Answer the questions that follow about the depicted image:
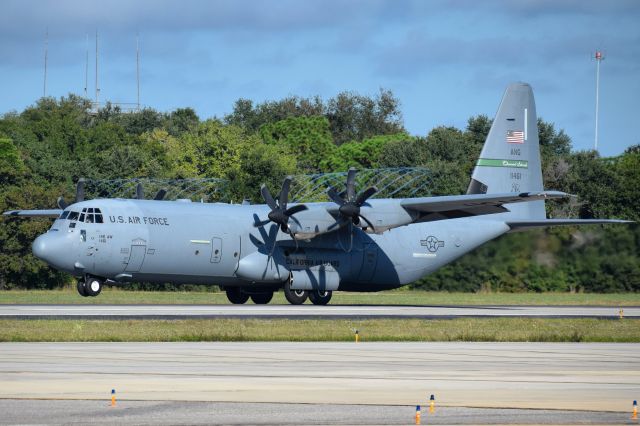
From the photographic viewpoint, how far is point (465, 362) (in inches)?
819

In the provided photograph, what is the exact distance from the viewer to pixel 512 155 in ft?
156

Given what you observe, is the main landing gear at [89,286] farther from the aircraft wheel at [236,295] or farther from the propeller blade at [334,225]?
the propeller blade at [334,225]

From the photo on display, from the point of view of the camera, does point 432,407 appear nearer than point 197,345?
Yes

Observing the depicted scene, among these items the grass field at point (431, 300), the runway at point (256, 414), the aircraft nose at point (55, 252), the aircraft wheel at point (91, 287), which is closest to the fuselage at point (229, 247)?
the aircraft nose at point (55, 252)

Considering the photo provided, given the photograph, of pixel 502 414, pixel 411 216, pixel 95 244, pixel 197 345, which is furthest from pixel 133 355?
pixel 411 216

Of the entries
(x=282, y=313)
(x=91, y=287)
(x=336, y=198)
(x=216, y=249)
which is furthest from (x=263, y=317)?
(x=336, y=198)

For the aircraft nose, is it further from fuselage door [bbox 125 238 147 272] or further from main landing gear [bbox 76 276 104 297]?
fuselage door [bbox 125 238 147 272]

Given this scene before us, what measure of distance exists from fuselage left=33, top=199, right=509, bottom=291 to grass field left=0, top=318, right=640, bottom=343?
7719mm

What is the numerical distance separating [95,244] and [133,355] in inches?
657

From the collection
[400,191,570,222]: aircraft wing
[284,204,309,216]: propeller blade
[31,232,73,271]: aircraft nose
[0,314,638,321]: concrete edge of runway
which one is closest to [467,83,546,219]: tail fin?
[400,191,570,222]: aircraft wing

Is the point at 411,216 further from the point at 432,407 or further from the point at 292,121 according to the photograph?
the point at 292,121

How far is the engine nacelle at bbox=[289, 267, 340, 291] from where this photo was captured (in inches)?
1650

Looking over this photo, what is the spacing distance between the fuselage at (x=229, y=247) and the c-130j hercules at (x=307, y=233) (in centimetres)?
4

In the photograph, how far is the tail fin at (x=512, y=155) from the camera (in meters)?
47.2
